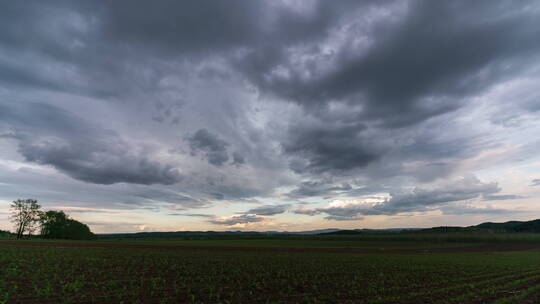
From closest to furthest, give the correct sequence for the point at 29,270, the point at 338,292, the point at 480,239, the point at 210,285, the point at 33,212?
the point at 338,292 → the point at 210,285 → the point at 29,270 → the point at 33,212 → the point at 480,239

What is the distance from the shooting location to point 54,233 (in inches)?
5369

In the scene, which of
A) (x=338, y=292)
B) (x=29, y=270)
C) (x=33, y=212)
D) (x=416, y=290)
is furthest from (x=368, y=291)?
(x=33, y=212)

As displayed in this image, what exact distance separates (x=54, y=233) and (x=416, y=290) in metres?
169

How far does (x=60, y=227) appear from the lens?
13688 cm

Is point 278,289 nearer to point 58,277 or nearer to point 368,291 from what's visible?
point 368,291

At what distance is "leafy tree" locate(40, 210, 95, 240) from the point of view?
136 metres

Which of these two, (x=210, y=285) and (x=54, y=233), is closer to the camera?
(x=210, y=285)

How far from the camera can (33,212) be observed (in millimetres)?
127000

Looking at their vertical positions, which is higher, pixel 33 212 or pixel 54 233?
pixel 33 212

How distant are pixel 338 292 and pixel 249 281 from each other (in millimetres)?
9023

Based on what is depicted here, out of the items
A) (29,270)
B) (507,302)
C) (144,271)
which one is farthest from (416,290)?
(29,270)

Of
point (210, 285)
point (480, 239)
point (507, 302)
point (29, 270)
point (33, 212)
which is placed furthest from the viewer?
point (480, 239)

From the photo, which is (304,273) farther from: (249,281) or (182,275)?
(182,275)

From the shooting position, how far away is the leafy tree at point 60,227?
136m
